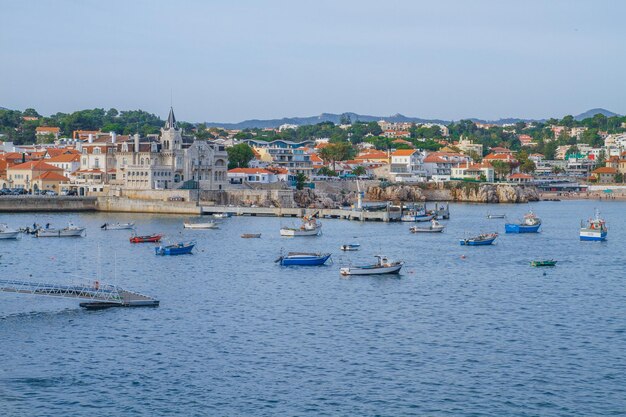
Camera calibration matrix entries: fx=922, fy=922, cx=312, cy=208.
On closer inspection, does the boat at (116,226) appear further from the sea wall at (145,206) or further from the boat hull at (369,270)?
the boat hull at (369,270)

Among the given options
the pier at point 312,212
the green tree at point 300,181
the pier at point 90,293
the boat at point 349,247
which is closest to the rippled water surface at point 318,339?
the pier at point 90,293

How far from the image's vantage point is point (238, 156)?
122375 mm

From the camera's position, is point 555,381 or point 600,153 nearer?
point 555,381

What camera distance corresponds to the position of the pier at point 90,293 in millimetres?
39375

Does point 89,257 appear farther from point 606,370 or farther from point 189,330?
point 606,370

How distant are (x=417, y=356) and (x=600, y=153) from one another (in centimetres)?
16548

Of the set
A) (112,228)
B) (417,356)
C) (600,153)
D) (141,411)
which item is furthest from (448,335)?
(600,153)

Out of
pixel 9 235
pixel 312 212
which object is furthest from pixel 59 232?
pixel 312 212

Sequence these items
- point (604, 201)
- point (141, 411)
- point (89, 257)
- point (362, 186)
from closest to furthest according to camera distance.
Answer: point (141, 411)
point (89, 257)
point (362, 186)
point (604, 201)

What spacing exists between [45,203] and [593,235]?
54.6 metres

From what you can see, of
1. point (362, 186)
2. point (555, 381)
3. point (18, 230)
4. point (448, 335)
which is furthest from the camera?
point (362, 186)

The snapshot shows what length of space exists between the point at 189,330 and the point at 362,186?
289ft

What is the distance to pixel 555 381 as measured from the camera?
2898 cm

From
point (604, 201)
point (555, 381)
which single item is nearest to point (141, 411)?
point (555, 381)
